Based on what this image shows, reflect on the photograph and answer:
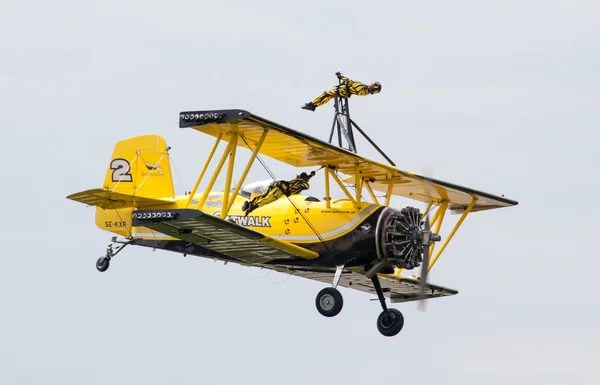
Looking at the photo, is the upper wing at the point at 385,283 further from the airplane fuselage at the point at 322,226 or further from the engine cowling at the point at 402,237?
the engine cowling at the point at 402,237

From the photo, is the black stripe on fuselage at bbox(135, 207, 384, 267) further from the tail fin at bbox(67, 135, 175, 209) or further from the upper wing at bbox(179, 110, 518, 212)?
the tail fin at bbox(67, 135, 175, 209)

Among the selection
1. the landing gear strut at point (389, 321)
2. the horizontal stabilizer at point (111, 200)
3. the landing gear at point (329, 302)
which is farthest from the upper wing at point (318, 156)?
the horizontal stabilizer at point (111, 200)

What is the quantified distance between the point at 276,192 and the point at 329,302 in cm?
226

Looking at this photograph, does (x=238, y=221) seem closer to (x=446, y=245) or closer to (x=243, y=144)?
(x=243, y=144)

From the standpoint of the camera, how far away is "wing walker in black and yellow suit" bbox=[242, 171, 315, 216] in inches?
992

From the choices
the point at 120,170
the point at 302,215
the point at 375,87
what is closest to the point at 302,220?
the point at 302,215

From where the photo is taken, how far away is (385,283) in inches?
1113

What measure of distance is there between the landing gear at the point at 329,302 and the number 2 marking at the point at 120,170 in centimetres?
629

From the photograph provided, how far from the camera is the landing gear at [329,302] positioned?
81.5 ft

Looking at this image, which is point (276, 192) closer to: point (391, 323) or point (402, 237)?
point (402, 237)

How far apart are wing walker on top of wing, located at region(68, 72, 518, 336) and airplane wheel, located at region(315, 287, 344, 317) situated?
23 millimetres

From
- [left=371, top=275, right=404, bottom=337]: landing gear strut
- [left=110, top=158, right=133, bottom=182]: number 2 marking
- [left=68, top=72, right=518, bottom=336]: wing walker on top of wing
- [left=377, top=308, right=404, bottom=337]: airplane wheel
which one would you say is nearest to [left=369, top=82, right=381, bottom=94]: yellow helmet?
[left=68, top=72, right=518, bottom=336]: wing walker on top of wing

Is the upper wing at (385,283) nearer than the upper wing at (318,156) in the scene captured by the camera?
No

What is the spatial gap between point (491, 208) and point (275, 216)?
590 centimetres
